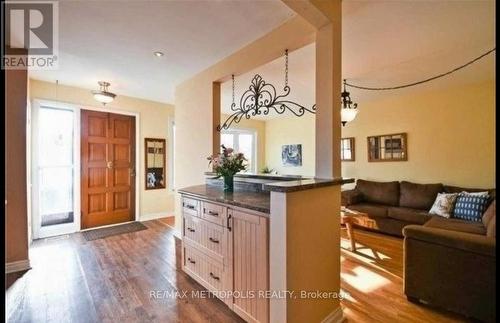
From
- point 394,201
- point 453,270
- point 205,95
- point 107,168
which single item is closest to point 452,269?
point 453,270

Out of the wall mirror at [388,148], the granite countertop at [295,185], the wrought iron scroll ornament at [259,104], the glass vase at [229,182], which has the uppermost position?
the wrought iron scroll ornament at [259,104]

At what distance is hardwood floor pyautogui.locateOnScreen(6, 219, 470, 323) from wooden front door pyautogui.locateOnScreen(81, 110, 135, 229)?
1.02 metres

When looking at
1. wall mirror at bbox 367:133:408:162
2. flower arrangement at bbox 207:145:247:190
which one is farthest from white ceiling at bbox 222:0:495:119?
flower arrangement at bbox 207:145:247:190

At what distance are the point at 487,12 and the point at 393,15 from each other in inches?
29.7

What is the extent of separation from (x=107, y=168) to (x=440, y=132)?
19.4ft

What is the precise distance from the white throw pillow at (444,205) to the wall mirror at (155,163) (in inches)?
194

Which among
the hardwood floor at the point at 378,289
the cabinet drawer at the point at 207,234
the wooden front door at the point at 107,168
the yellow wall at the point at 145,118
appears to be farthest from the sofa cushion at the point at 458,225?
the wooden front door at the point at 107,168

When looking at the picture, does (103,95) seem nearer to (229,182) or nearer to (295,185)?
(229,182)

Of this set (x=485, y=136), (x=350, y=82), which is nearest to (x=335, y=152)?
(x=350, y=82)

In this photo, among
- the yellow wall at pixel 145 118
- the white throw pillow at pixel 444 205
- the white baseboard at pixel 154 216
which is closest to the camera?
the white throw pillow at pixel 444 205

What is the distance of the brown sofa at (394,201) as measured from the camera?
12.2ft

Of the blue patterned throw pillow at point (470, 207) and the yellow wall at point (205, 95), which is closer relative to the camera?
the yellow wall at point (205, 95)

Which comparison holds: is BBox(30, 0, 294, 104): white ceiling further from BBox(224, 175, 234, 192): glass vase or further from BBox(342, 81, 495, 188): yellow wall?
BBox(342, 81, 495, 188): yellow wall

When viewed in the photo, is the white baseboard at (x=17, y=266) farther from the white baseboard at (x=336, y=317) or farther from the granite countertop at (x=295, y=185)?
the white baseboard at (x=336, y=317)
